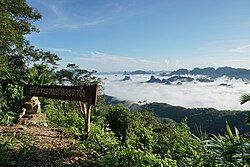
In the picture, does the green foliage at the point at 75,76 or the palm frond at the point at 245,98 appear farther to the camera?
the green foliage at the point at 75,76

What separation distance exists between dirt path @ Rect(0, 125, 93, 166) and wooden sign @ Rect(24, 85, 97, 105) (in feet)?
3.59

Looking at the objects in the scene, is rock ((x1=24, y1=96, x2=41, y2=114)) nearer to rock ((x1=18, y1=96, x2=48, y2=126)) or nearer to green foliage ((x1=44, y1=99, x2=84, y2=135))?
rock ((x1=18, y1=96, x2=48, y2=126))

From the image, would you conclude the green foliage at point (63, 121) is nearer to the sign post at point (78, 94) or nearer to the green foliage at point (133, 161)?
the sign post at point (78, 94)

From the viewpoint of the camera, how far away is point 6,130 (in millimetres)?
9375

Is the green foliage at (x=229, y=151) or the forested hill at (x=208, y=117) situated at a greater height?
the green foliage at (x=229, y=151)

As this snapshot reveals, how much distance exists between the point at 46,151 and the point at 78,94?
2261 mm

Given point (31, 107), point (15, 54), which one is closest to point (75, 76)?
point (15, 54)

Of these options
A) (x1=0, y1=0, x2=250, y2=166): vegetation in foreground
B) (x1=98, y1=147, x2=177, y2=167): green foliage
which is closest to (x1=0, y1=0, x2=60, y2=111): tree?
(x1=0, y1=0, x2=250, y2=166): vegetation in foreground

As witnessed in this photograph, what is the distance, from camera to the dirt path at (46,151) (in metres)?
7.04

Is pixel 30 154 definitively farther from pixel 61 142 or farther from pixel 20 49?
pixel 20 49

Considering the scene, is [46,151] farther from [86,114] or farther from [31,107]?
[31,107]

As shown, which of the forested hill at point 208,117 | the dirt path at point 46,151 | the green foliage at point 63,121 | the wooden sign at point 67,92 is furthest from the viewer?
the forested hill at point 208,117

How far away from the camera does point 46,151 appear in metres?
7.72

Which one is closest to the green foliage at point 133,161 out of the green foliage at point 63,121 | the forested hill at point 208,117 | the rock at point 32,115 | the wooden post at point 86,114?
the wooden post at point 86,114
